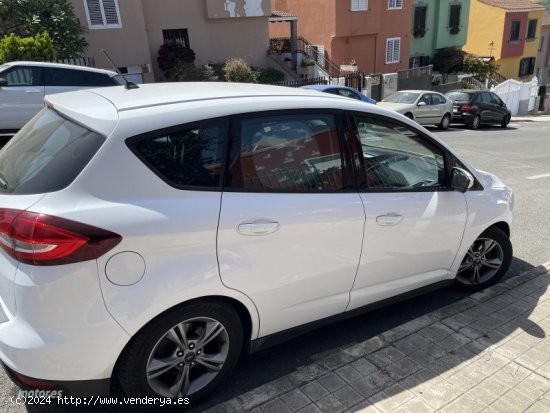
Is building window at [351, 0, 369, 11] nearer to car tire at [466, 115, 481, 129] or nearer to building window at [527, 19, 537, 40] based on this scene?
car tire at [466, 115, 481, 129]

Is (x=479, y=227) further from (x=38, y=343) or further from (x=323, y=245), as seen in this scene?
(x=38, y=343)

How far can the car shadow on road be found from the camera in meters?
2.65

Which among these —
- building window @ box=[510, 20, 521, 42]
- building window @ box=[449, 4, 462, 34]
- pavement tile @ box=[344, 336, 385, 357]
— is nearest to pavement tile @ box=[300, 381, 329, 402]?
pavement tile @ box=[344, 336, 385, 357]

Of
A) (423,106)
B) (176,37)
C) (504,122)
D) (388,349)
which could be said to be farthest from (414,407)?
(504,122)

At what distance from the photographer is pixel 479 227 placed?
360 cm

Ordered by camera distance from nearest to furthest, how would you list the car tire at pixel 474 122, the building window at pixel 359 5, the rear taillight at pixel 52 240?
the rear taillight at pixel 52 240, the car tire at pixel 474 122, the building window at pixel 359 5

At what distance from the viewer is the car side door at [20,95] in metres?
8.51

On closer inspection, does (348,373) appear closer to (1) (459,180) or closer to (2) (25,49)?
(1) (459,180)

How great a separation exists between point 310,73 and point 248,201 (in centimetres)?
2234

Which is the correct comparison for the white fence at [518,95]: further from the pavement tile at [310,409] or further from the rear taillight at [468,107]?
the pavement tile at [310,409]

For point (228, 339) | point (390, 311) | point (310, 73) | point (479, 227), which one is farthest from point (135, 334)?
point (310, 73)

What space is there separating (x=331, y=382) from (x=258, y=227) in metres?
1.09

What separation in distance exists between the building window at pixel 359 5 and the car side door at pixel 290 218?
24.9 meters

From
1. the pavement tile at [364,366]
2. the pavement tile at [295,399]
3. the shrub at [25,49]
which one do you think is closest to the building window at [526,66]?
the shrub at [25,49]
